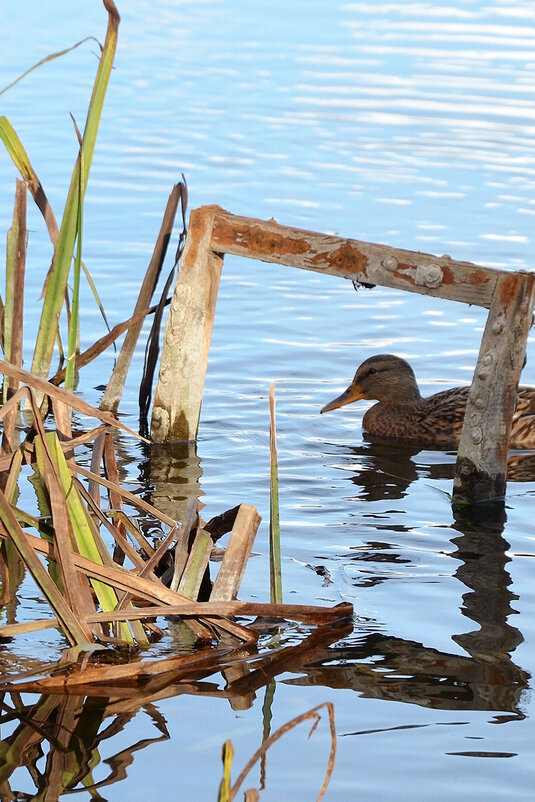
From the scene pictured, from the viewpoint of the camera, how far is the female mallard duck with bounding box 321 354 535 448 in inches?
360

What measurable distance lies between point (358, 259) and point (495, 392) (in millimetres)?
1019

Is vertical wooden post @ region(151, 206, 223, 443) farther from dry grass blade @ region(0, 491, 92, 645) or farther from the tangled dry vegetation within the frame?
dry grass blade @ region(0, 491, 92, 645)

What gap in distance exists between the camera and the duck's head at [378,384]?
373 inches

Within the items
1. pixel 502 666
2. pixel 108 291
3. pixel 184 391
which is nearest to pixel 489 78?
pixel 108 291

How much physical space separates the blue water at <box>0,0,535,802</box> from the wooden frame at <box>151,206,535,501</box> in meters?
0.39

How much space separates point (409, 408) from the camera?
9547 mm

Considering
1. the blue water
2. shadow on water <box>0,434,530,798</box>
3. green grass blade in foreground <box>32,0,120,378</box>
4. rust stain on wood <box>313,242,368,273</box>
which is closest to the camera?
shadow on water <box>0,434,530,798</box>

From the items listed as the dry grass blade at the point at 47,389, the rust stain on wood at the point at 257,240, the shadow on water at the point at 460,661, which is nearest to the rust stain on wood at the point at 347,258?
the rust stain on wood at the point at 257,240

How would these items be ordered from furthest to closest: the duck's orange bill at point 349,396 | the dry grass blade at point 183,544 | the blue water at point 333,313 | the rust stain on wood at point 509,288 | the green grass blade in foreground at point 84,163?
the duck's orange bill at point 349,396, the rust stain on wood at point 509,288, the green grass blade in foreground at point 84,163, the dry grass blade at point 183,544, the blue water at point 333,313

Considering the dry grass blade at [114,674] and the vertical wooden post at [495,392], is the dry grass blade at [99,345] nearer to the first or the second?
the vertical wooden post at [495,392]

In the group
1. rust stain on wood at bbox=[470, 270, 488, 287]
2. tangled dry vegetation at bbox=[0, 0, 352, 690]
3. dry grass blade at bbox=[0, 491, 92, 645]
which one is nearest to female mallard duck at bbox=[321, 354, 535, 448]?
rust stain on wood at bbox=[470, 270, 488, 287]

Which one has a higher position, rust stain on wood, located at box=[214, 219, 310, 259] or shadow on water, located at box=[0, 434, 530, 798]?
rust stain on wood, located at box=[214, 219, 310, 259]

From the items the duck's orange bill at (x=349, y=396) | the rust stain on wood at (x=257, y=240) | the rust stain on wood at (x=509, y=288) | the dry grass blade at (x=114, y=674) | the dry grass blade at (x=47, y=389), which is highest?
the rust stain on wood at (x=257, y=240)

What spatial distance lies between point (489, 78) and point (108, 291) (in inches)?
438
